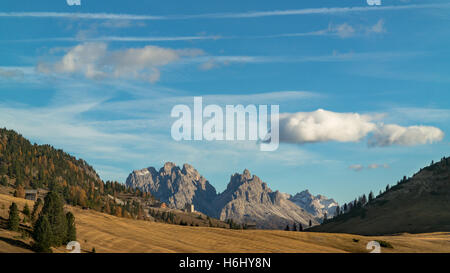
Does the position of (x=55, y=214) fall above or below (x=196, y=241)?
above

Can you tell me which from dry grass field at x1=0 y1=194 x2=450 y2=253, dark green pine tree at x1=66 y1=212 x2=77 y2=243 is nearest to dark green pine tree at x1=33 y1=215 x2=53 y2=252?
dry grass field at x1=0 y1=194 x2=450 y2=253

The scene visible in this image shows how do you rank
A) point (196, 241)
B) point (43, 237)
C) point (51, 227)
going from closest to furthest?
1. point (43, 237)
2. point (51, 227)
3. point (196, 241)

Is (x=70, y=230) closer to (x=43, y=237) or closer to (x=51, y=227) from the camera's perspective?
(x=51, y=227)

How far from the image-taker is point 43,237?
86.6 meters

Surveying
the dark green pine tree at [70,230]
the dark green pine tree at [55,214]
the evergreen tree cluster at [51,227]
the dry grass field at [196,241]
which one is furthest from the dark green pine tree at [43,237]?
the dark green pine tree at [70,230]

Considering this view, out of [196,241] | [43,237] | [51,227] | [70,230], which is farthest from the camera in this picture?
[196,241]

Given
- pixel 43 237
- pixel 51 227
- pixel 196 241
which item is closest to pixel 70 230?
pixel 51 227

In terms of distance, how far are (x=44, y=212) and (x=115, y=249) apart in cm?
2095

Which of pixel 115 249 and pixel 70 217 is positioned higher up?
pixel 70 217

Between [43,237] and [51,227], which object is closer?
[43,237]

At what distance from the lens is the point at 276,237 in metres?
147
